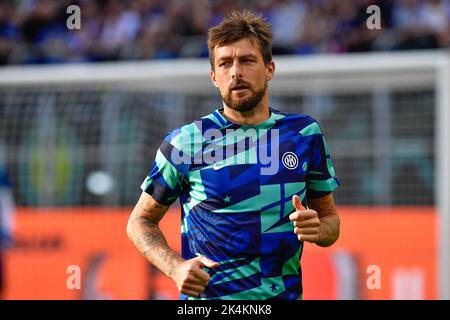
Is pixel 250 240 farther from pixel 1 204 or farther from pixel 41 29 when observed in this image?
pixel 41 29

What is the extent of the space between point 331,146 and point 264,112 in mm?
5690

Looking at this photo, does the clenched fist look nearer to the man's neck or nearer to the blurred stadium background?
the man's neck

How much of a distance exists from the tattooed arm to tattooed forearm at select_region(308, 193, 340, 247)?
69 centimetres

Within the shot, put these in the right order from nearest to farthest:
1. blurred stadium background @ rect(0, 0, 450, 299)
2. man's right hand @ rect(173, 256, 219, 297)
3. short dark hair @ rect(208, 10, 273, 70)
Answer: man's right hand @ rect(173, 256, 219, 297)
short dark hair @ rect(208, 10, 273, 70)
blurred stadium background @ rect(0, 0, 450, 299)

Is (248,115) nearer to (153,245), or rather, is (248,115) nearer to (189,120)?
(153,245)

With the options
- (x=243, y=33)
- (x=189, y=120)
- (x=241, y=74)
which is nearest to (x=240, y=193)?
(x=241, y=74)

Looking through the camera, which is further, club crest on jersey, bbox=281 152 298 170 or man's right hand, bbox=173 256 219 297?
club crest on jersey, bbox=281 152 298 170

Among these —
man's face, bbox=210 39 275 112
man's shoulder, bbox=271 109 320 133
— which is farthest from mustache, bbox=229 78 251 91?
Result: man's shoulder, bbox=271 109 320 133

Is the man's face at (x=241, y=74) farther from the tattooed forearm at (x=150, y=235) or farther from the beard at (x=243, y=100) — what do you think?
the tattooed forearm at (x=150, y=235)

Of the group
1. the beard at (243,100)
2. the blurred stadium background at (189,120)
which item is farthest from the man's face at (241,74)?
the blurred stadium background at (189,120)

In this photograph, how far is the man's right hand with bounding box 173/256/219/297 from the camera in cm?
411

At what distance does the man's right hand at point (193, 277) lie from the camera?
162 inches

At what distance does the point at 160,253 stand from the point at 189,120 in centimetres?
612

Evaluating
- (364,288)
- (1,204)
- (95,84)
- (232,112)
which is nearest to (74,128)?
(95,84)
